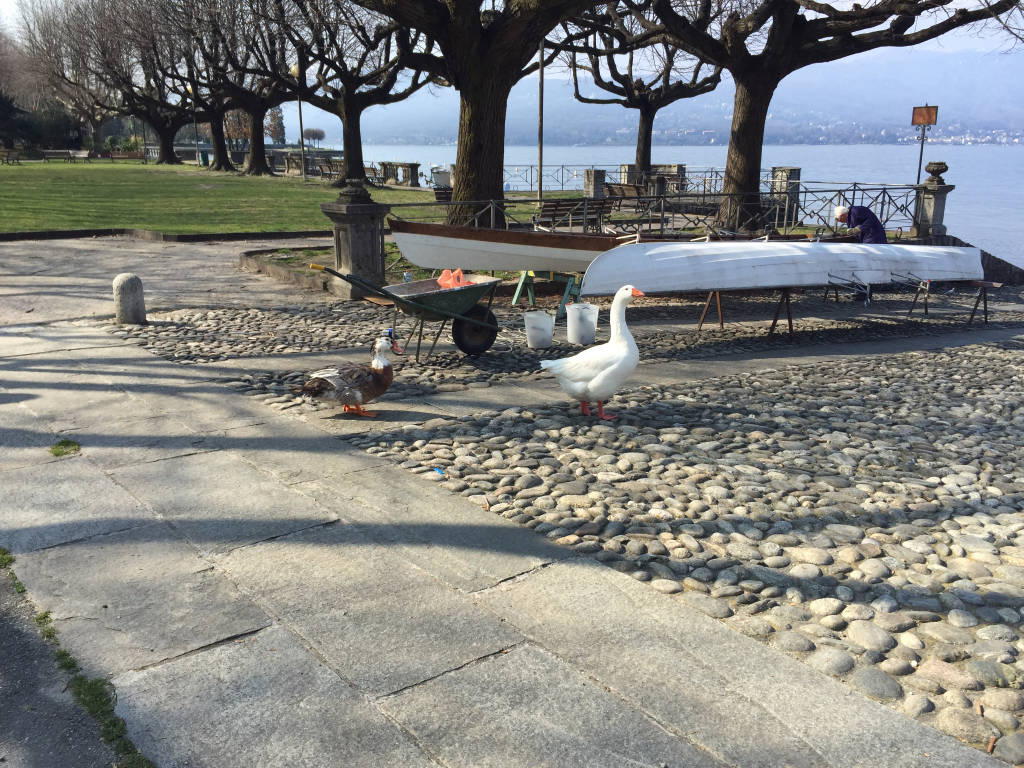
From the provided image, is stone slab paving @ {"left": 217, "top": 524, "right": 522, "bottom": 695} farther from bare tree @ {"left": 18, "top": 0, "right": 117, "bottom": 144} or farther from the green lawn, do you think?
bare tree @ {"left": 18, "top": 0, "right": 117, "bottom": 144}

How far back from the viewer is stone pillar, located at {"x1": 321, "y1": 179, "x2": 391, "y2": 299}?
1320 centimetres

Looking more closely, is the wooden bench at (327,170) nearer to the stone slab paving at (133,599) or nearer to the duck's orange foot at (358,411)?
the duck's orange foot at (358,411)

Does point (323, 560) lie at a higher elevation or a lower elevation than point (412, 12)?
lower

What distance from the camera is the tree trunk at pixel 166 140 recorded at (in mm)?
59812

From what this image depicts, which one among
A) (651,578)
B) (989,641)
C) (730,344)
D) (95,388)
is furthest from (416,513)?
(730,344)

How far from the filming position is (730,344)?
37.0 ft

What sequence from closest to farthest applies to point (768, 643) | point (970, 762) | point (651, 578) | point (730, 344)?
point (970, 762) → point (768, 643) → point (651, 578) → point (730, 344)

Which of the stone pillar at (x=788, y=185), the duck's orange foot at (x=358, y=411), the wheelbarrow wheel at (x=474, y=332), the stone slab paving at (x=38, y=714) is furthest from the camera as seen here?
the stone pillar at (x=788, y=185)

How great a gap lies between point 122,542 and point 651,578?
125 inches

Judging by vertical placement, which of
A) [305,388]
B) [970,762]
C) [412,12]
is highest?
[412,12]

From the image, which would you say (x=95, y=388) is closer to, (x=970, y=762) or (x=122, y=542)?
(x=122, y=542)

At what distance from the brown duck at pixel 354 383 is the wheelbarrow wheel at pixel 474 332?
206 cm

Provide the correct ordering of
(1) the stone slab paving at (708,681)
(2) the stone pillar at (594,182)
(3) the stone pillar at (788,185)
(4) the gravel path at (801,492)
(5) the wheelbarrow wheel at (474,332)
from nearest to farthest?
1. (1) the stone slab paving at (708,681)
2. (4) the gravel path at (801,492)
3. (5) the wheelbarrow wheel at (474,332)
4. (3) the stone pillar at (788,185)
5. (2) the stone pillar at (594,182)

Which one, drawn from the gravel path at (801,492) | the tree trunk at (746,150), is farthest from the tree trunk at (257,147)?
the gravel path at (801,492)
